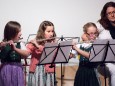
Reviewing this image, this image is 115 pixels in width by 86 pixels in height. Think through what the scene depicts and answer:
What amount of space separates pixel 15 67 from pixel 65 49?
0.58 m

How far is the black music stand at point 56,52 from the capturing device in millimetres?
2465

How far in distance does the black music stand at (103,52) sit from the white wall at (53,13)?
59.6 inches

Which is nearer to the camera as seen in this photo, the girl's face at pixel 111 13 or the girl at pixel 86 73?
the girl's face at pixel 111 13

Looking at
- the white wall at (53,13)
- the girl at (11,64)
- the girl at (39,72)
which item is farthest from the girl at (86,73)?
the white wall at (53,13)

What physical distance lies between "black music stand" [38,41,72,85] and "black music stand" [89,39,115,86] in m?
0.24

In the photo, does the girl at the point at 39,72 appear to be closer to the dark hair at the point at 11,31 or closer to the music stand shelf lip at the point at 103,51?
the dark hair at the point at 11,31

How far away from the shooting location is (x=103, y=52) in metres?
2.49

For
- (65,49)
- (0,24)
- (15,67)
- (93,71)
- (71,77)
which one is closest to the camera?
(65,49)

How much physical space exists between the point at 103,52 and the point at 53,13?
1.65 m

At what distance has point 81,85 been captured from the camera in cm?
296

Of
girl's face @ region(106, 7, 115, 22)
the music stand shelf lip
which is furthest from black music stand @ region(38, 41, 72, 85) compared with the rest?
girl's face @ region(106, 7, 115, 22)

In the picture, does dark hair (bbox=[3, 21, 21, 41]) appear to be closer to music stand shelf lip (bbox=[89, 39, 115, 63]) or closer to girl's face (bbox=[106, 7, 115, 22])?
music stand shelf lip (bbox=[89, 39, 115, 63])

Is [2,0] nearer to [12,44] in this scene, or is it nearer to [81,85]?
[12,44]

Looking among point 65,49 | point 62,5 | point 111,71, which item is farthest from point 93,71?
point 62,5
